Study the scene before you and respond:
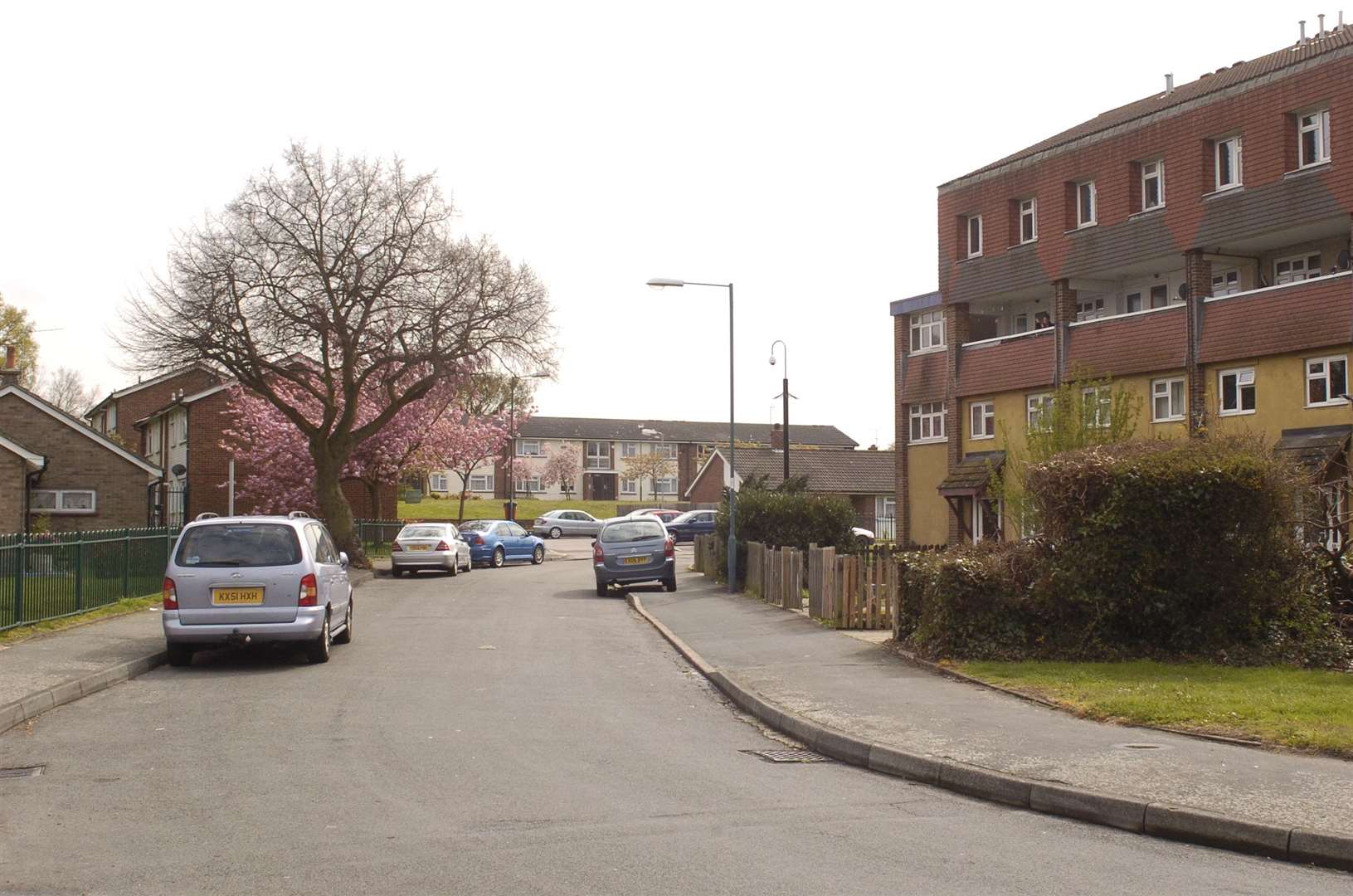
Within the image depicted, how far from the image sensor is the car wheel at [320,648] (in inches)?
590

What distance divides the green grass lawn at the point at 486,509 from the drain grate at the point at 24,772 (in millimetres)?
65871

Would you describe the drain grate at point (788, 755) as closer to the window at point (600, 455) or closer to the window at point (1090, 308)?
the window at point (1090, 308)

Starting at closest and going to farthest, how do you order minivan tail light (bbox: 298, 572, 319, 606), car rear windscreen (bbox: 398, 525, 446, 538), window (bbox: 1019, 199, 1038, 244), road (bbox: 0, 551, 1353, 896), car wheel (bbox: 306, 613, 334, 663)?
1. road (bbox: 0, 551, 1353, 896)
2. minivan tail light (bbox: 298, 572, 319, 606)
3. car wheel (bbox: 306, 613, 334, 663)
4. car rear windscreen (bbox: 398, 525, 446, 538)
5. window (bbox: 1019, 199, 1038, 244)

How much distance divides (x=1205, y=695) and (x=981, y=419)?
2889 cm

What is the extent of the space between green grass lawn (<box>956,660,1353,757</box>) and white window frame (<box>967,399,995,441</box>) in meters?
26.0

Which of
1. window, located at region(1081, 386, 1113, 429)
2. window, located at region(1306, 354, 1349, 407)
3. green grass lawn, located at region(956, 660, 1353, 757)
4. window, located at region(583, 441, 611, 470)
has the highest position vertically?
window, located at region(583, 441, 611, 470)

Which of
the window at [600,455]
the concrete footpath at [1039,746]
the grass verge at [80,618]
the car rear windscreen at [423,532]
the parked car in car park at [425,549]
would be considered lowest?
the concrete footpath at [1039,746]

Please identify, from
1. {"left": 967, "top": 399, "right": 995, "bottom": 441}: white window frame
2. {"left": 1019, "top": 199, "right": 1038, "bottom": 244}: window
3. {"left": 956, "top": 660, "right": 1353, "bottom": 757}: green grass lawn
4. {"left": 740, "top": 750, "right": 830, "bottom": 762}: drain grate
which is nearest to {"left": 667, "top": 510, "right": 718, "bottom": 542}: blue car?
{"left": 967, "top": 399, "right": 995, "bottom": 441}: white window frame

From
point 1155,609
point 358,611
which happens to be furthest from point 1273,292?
point 358,611

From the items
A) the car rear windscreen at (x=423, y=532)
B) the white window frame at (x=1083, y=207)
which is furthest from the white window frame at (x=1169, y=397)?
the car rear windscreen at (x=423, y=532)

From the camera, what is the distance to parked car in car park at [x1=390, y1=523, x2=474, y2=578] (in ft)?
115

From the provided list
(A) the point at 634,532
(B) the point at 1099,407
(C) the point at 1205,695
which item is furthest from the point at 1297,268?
(C) the point at 1205,695

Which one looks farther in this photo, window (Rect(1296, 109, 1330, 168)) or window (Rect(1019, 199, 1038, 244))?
window (Rect(1019, 199, 1038, 244))

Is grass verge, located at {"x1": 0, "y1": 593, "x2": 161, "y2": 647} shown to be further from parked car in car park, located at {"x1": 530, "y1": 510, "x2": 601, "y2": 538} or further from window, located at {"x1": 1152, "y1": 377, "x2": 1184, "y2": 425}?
parked car in car park, located at {"x1": 530, "y1": 510, "x2": 601, "y2": 538}
